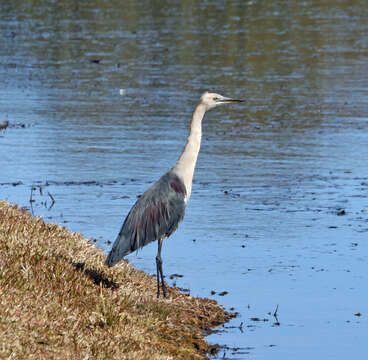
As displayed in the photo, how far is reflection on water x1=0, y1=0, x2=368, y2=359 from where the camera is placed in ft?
34.7

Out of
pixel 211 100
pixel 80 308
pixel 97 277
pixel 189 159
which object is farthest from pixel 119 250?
pixel 211 100

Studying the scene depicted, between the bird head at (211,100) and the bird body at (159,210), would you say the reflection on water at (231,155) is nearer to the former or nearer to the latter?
the bird body at (159,210)

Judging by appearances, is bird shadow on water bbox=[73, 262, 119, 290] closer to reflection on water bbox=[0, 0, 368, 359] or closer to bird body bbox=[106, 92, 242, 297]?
bird body bbox=[106, 92, 242, 297]

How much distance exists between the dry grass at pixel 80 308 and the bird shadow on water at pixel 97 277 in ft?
0.04

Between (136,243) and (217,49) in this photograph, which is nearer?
(136,243)

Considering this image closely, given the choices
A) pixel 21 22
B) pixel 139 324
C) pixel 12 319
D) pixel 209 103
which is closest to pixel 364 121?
pixel 209 103

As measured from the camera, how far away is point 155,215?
9.80 meters

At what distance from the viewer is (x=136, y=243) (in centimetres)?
962

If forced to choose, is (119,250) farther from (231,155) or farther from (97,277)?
(231,155)

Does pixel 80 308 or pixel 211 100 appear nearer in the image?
pixel 80 308

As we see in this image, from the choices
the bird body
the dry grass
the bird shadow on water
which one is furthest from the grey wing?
the dry grass

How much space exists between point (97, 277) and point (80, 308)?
1.10 m

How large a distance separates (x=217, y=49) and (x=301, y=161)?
53.3 ft

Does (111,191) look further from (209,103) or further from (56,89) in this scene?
(56,89)
